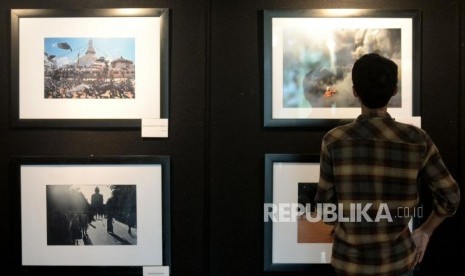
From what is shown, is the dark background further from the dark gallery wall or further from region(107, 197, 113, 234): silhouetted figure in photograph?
region(107, 197, 113, 234): silhouetted figure in photograph

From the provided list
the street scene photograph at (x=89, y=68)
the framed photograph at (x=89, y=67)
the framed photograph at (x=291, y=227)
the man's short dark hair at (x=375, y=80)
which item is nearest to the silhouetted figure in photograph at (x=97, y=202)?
the framed photograph at (x=89, y=67)

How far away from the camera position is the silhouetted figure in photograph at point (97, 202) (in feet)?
6.12

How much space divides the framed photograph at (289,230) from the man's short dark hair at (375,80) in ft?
2.04

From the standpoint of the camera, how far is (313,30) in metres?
1.84

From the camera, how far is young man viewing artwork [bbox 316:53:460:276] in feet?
4.24

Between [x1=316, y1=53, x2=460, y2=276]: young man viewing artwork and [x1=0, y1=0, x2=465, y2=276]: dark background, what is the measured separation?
0.56 meters

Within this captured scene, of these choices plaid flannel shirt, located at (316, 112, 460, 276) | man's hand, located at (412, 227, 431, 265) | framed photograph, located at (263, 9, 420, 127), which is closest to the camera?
plaid flannel shirt, located at (316, 112, 460, 276)

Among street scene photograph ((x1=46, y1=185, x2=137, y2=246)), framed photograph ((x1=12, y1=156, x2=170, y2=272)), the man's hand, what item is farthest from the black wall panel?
the man's hand

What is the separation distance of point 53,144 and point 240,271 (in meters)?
1.01

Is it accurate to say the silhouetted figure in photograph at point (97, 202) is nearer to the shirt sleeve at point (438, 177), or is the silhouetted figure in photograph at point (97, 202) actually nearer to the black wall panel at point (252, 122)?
the black wall panel at point (252, 122)

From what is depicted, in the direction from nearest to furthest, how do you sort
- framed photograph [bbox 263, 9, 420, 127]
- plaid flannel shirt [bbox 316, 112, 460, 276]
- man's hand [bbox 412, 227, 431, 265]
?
1. plaid flannel shirt [bbox 316, 112, 460, 276]
2. man's hand [bbox 412, 227, 431, 265]
3. framed photograph [bbox 263, 9, 420, 127]

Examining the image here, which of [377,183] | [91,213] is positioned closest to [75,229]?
[91,213]

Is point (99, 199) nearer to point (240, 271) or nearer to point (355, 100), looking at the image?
point (240, 271)

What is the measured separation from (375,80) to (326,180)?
1.16 ft
